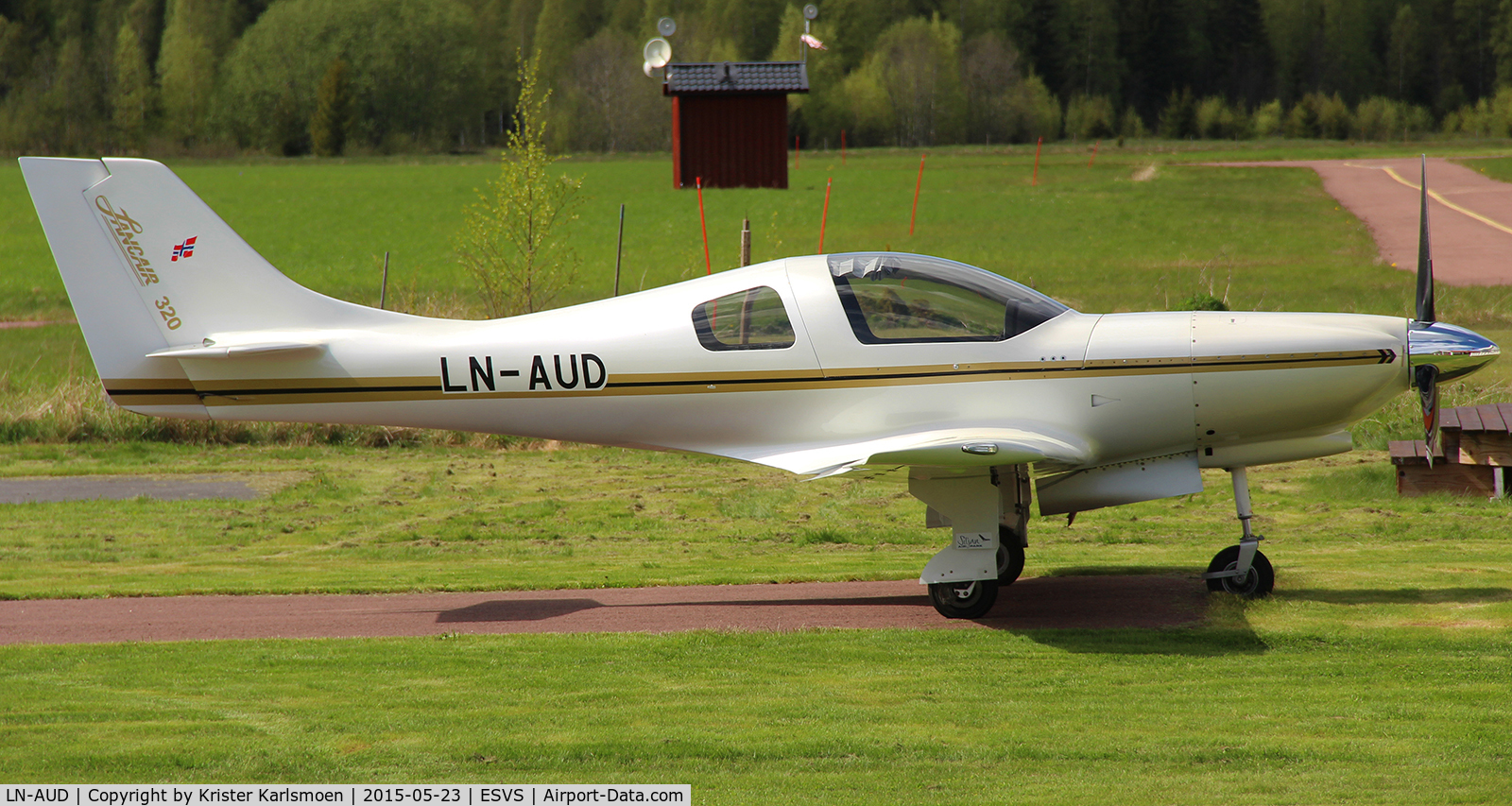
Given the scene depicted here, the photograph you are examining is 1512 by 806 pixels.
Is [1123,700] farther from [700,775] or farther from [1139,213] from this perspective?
[1139,213]

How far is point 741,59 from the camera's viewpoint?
112m

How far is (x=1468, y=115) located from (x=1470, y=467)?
4311 inches

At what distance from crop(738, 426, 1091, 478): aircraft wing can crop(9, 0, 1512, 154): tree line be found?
93.9m

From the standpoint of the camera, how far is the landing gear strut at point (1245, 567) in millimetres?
8117

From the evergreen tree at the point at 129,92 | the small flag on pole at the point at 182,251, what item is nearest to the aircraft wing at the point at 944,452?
the small flag on pole at the point at 182,251

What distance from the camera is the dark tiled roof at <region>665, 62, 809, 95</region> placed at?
43.1 meters

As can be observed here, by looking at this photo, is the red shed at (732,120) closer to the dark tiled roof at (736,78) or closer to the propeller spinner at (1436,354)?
the dark tiled roof at (736,78)

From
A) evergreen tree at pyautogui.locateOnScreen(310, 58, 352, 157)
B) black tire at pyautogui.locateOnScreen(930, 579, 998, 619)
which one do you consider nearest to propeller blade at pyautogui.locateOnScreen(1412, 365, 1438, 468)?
black tire at pyautogui.locateOnScreen(930, 579, 998, 619)

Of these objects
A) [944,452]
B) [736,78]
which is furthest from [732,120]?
[944,452]

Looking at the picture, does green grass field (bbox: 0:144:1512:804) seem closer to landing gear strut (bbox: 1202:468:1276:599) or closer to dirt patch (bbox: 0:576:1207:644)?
landing gear strut (bbox: 1202:468:1276:599)

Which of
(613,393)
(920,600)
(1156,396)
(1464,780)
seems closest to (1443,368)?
(1156,396)

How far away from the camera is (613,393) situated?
26.8 ft
